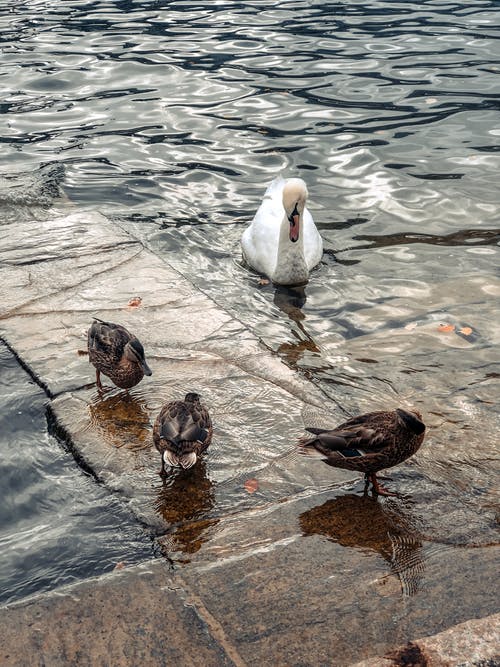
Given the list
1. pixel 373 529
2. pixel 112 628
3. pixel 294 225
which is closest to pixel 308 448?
pixel 373 529

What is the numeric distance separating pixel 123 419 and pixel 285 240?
3.73 metres

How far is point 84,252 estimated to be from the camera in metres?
7.95

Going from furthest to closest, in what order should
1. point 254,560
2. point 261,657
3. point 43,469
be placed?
point 43,469 < point 254,560 < point 261,657

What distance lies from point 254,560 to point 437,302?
464cm

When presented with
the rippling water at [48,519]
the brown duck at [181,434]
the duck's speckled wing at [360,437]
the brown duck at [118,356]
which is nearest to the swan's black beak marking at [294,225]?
the brown duck at [118,356]

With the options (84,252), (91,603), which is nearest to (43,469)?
(91,603)

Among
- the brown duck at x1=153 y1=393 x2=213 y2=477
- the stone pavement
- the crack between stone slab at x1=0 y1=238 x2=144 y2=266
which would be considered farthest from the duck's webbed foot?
the crack between stone slab at x1=0 y1=238 x2=144 y2=266

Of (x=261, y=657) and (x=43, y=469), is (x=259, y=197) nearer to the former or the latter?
(x=43, y=469)

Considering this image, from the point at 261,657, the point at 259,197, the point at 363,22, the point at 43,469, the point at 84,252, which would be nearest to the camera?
the point at 261,657

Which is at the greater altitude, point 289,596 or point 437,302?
point 289,596

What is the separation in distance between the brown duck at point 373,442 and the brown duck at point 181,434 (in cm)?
60

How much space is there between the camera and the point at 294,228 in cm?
857

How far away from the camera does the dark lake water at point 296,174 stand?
518 centimetres

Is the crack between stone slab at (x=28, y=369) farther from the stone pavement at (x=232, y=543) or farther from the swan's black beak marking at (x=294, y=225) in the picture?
the swan's black beak marking at (x=294, y=225)
